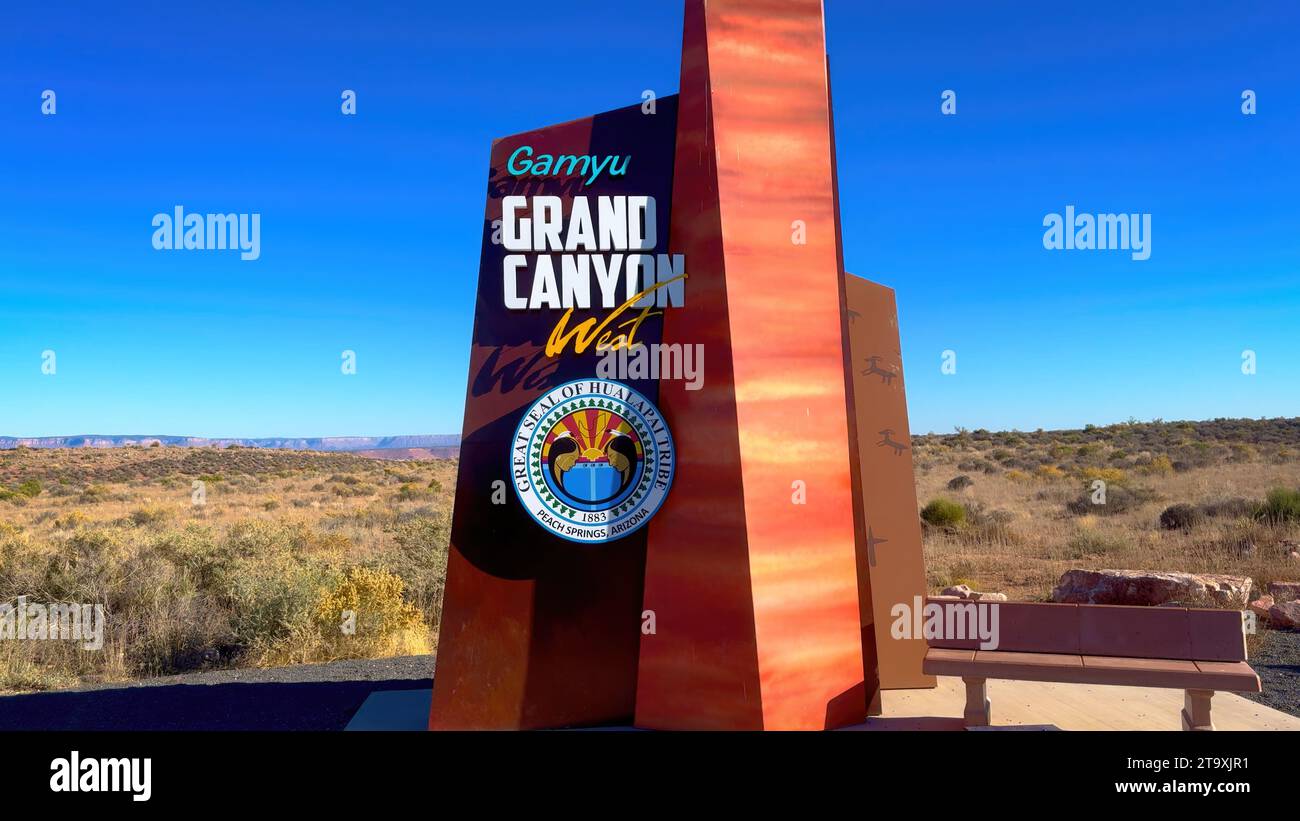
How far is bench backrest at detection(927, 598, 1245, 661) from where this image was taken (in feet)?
19.6

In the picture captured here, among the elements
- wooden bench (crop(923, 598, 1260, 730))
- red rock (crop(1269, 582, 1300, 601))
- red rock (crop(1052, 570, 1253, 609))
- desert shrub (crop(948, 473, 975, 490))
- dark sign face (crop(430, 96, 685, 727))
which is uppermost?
dark sign face (crop(430, 96, 685, 727))

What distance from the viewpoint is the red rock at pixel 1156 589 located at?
1135cm

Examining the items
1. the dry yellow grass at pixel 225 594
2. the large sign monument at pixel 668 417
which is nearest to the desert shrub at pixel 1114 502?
the dry yellow grass at pixel 225 594

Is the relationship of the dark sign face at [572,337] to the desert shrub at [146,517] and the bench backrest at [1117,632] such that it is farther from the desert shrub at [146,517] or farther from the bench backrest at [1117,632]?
the desert shrub at [146,517]

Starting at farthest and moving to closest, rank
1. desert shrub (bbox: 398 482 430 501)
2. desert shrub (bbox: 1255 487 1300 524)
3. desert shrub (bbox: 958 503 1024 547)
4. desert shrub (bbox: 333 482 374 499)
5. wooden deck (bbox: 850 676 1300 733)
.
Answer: desert shrub (bbox: 333 482 374 499) → desert shrub (bbox: 398 482 430 501) → desert shrub (bbox: 958 503 1024 547) → desert shrub (bbox: 1255 487 1300 524) → wooden deck (bbox: 850 676 1300 733)

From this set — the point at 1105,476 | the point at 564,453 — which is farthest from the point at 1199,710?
the point at 1105,476

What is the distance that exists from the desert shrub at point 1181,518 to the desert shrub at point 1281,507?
1.12 metres

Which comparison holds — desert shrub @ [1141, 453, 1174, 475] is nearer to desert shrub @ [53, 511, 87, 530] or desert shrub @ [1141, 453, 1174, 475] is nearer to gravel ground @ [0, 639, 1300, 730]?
gravel ground @ [0, 639, 1300, 730]

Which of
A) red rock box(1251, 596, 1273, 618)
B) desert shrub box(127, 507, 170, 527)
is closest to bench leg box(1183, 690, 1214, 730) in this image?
red rock box(1251, 596, 1273, 618)

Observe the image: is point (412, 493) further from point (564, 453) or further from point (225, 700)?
point (564, 453)

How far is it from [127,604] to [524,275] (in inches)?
371

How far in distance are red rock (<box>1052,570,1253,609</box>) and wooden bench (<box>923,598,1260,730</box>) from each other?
5864 millimetres

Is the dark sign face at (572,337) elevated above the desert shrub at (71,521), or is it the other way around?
the dark sign face at (572,337)

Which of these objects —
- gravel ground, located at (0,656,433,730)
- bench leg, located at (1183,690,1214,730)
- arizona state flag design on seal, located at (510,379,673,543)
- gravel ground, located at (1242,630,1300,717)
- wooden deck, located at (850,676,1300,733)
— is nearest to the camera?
bench leg, located at (1183,690,1214,730)
